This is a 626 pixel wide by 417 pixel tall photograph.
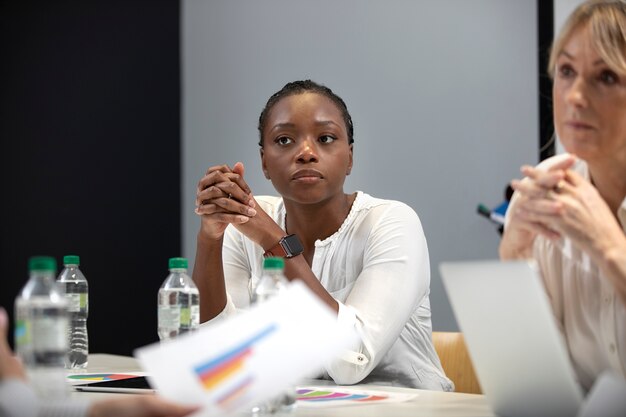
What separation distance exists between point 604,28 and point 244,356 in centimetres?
87

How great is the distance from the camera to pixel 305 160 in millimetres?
2297

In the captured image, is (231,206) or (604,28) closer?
(604,28)

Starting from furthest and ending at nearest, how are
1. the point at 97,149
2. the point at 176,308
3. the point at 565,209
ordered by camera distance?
1. the point at 97,149
2. the point at 176,308
3. the point at 565,209

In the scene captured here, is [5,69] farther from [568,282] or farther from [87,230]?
[568,282]

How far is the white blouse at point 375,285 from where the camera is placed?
2.03 m

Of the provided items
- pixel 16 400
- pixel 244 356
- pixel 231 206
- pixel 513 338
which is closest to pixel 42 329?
pixel 16 400

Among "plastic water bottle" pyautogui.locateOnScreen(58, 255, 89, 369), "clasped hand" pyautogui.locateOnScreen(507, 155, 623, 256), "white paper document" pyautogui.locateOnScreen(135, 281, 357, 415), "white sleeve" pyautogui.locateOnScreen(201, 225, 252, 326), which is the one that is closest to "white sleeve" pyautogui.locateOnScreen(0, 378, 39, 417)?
"white paper document" pyautogui.locateOnScreen(135, 281, 357, 415)

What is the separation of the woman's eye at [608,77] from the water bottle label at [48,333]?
0.98m

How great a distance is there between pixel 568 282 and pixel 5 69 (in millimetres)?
3290

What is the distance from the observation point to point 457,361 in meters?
2.40

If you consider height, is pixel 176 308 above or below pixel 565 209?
below

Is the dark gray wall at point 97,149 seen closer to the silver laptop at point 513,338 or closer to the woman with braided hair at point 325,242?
the woman with braided hair at point 325,242

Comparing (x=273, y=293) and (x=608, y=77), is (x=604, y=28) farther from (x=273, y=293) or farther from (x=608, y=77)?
(x=273, y=293)

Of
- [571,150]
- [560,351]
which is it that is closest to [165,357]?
[560,351]
